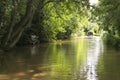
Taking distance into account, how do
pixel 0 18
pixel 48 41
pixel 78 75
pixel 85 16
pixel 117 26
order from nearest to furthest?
pixel 78 75 → pixel 0 18 → pixel 85 16 → pixel 117 26 → pixel 48 41

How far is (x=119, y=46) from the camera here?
3347 cm

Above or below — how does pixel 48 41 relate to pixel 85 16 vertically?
below

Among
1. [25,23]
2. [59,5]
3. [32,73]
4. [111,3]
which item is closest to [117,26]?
[111,3]

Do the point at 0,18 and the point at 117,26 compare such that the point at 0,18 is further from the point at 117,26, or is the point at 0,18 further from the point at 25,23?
the point at 117,26

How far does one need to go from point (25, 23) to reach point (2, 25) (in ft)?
8.55

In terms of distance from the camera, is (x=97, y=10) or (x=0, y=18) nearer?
(x=0, y=18)

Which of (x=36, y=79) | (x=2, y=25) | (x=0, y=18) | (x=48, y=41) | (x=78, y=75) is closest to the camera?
(x=36, y=79)

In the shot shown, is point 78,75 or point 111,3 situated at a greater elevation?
point 111,3

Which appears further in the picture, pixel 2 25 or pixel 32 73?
pixel 2 25

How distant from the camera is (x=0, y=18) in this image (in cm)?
2859

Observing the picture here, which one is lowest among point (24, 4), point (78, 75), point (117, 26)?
point (78, 75)

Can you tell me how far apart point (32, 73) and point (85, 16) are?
19.4 m

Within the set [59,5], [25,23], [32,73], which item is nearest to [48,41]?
[59,5]

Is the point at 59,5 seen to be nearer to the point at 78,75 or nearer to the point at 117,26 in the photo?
the point at 117,26
